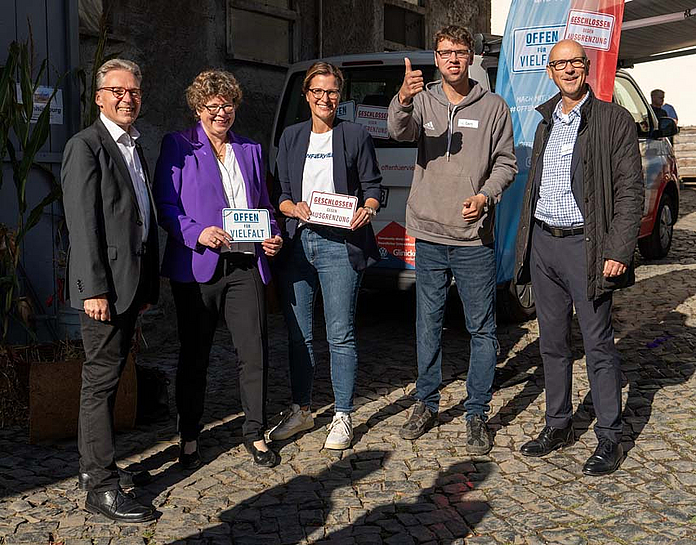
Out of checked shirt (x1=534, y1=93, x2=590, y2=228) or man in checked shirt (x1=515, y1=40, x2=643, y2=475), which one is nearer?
man in checked shirt (x1=515, y1=40, x2=643, y2=475)

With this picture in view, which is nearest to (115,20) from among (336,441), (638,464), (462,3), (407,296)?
(407,296)

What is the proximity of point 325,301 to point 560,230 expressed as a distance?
129cm

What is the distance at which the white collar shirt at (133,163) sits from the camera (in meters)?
4.05

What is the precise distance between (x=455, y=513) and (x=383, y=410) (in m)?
1.65

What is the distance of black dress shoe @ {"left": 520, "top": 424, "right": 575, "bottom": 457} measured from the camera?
479cm

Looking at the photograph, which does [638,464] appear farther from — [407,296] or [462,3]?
[462,3]

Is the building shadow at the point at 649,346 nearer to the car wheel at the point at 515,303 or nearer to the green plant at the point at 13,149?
the car wheel at the point at 515,303

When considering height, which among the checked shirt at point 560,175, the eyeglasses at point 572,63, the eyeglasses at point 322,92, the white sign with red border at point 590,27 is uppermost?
the white sign with red border at point 590,27

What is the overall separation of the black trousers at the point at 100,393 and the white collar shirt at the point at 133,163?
16.0 inches

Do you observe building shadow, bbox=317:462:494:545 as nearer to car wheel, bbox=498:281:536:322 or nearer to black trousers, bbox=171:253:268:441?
black trousers, bbox=171:253:268:441

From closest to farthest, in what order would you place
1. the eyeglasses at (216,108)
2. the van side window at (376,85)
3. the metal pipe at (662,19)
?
the eyeglasses at (216,108), the van side window at (376,85), the metal pipe at (662,19)

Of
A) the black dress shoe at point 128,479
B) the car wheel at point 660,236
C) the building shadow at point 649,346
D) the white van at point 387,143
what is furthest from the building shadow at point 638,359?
the black dress shoe at point 128,479

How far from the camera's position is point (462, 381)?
20.7 feet

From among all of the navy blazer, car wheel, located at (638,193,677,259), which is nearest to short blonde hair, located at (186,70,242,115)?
the navy blazer
